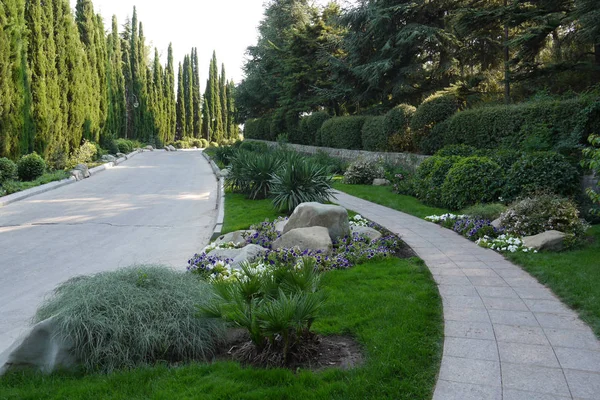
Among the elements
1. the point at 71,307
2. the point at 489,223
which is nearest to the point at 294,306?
the point at 71,307

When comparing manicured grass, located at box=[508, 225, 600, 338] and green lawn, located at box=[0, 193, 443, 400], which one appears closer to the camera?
green lawn, located at box=[0, 193, 443, 400]

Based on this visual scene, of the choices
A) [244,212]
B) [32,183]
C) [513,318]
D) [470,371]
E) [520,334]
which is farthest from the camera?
[32,183]

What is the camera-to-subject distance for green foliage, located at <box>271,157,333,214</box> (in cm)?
1007

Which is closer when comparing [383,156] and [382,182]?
[382,182]

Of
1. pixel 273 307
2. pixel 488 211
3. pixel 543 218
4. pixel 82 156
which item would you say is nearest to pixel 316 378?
pixel 273 307

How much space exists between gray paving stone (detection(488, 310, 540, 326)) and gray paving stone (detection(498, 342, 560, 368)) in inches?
19.3

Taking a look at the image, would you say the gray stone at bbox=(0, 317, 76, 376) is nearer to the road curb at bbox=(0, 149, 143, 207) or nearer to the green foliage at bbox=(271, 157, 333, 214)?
the green foliage at bbox=(271, 157, 333, 214)

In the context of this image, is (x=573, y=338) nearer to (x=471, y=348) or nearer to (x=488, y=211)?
(x=471, y=348)

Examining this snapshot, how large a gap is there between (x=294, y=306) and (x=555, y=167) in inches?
299

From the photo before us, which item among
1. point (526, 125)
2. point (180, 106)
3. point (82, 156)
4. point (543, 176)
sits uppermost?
point (180, 106)

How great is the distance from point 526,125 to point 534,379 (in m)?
9.37

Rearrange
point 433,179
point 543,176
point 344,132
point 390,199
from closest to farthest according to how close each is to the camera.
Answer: point 543,176, point 433,179, point 390,199, point 344,132

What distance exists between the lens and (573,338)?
12.7 feet

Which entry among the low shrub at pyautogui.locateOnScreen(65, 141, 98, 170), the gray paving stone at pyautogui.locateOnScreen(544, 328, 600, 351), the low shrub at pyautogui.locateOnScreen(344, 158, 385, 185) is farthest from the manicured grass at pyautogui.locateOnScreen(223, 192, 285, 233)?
the low shrub at pyautogui.locateOnScreen(65, 141, 98, 170)
